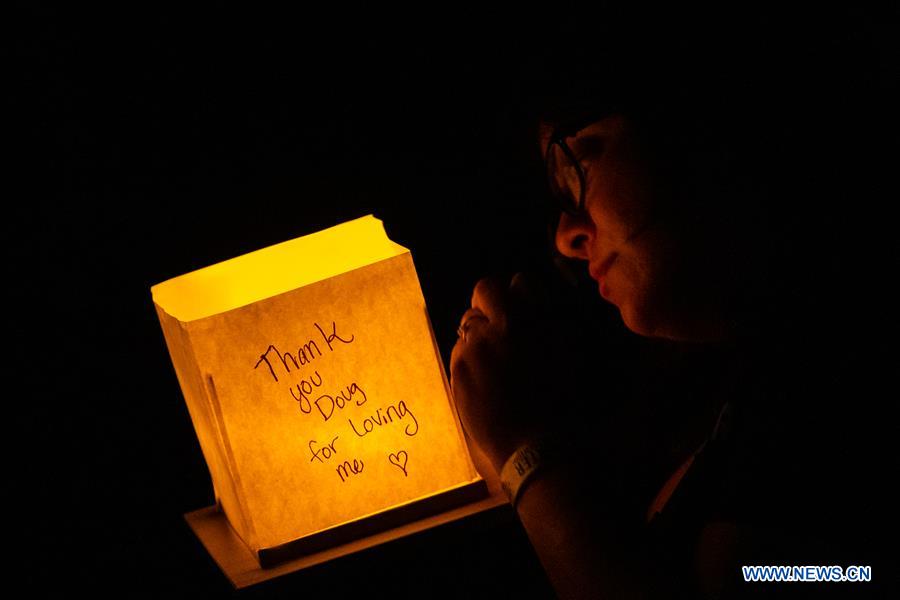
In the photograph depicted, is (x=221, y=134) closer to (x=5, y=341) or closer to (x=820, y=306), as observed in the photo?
(x=5, y=341)

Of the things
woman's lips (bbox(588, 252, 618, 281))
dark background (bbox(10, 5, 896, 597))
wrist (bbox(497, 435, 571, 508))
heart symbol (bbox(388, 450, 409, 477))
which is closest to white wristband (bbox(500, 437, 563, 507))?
wrist (bbox(497, 435, 571, 508))

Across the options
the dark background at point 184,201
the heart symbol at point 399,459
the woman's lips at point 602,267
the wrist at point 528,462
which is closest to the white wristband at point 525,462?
the wrist at point 528,462

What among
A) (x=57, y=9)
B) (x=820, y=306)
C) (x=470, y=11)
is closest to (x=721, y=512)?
(x=820, y=306)

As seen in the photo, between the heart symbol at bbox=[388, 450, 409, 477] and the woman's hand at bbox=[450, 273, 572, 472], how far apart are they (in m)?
0.10

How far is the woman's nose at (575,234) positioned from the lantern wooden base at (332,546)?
0.38 m

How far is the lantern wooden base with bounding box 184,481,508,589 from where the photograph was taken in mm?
1182

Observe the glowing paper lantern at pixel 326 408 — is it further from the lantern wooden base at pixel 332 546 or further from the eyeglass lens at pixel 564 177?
the eyeglass lens at pixel 564 177

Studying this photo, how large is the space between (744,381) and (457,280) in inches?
29.9

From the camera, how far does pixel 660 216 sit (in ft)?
3.88

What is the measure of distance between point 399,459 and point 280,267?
0.37 metres

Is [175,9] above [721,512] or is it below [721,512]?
above

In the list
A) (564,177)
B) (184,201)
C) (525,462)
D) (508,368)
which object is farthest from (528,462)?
(184,201)

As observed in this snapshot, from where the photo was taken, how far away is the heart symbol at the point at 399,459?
1.25 m

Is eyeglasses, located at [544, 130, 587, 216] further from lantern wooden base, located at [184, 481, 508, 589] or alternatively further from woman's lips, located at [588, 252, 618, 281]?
lantern wooden base, located at [184, 481, 508, 589]
